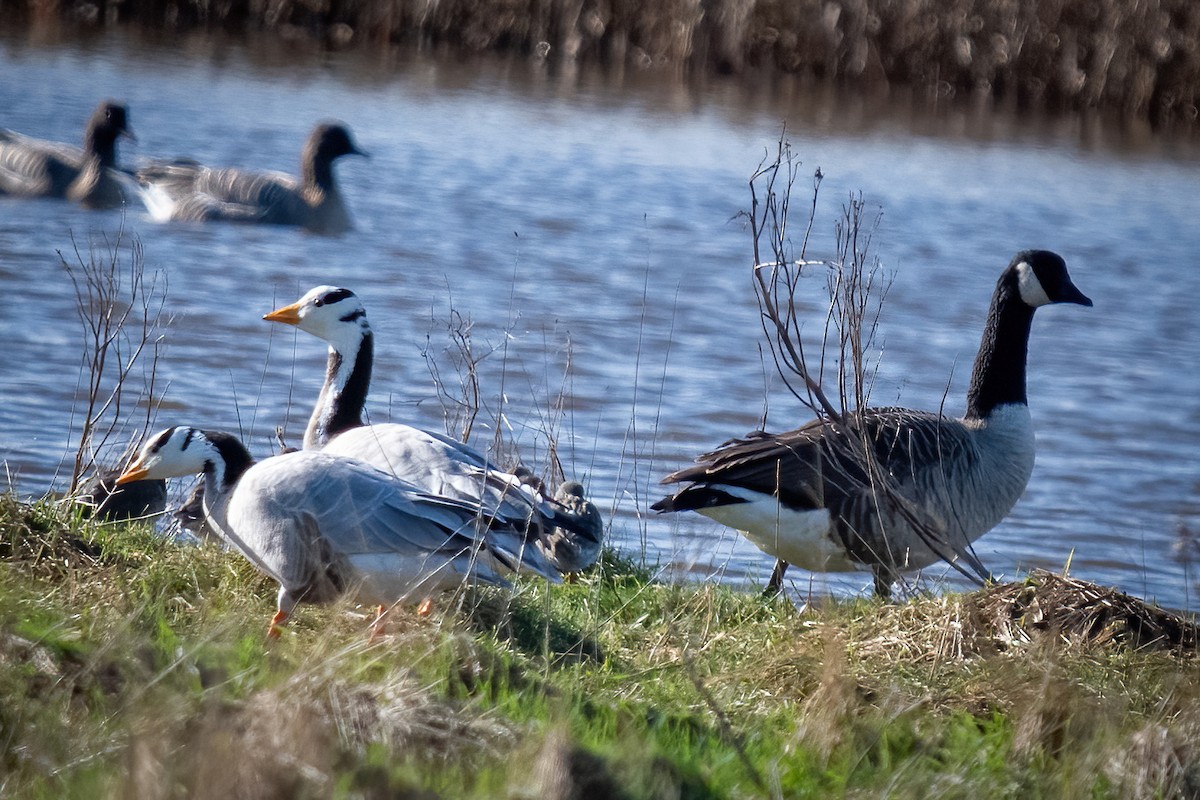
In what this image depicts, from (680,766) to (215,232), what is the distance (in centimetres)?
1254

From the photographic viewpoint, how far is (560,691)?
13.9 feet

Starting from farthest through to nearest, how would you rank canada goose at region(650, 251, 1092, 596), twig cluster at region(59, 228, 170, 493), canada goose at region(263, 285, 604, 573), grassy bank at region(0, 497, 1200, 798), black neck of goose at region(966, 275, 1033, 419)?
black neck of goose at region(966, 275, 1033, 419)
twig cluster at region(59, 228, 170, 493)
canada goose at region(650, 251, 1092, 596)
canada goose at region(263, 285, 604, 573)
grassy bank at region(0, 497, 1200, 798)

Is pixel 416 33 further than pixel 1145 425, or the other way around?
pixel 416 33

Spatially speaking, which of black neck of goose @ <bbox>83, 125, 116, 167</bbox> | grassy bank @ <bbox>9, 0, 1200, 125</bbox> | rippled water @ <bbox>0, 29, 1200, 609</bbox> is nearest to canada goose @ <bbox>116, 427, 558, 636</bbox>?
rippled water @ <bbox>0, 29, 1200, 609</bbox>

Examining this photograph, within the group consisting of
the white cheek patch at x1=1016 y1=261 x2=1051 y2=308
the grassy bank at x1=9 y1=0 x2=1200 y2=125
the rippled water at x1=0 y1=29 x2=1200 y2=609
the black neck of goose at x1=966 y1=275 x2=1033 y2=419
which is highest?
the grassy bank at x1=9 y1=0 x2=1200 y2=125

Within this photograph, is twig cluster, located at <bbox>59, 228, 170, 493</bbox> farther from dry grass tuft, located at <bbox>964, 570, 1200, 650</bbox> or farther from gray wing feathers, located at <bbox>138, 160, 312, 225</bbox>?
dry grass tuft, located at <bbox>964, 570, 1200, 650</bbox>

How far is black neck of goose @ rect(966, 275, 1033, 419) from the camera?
7859 millimetres

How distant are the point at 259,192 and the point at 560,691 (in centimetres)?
1209

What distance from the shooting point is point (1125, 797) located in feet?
12.2

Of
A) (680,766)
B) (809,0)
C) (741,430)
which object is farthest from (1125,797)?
(809,0)

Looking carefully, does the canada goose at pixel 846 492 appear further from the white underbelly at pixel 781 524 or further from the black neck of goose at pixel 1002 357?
the black neck of goose at pixel 1002 357

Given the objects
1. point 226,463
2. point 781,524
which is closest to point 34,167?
point 226,463

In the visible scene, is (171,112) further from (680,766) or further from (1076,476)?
(680,766)

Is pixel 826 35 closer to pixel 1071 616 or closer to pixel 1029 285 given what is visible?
pixel 1029 285
